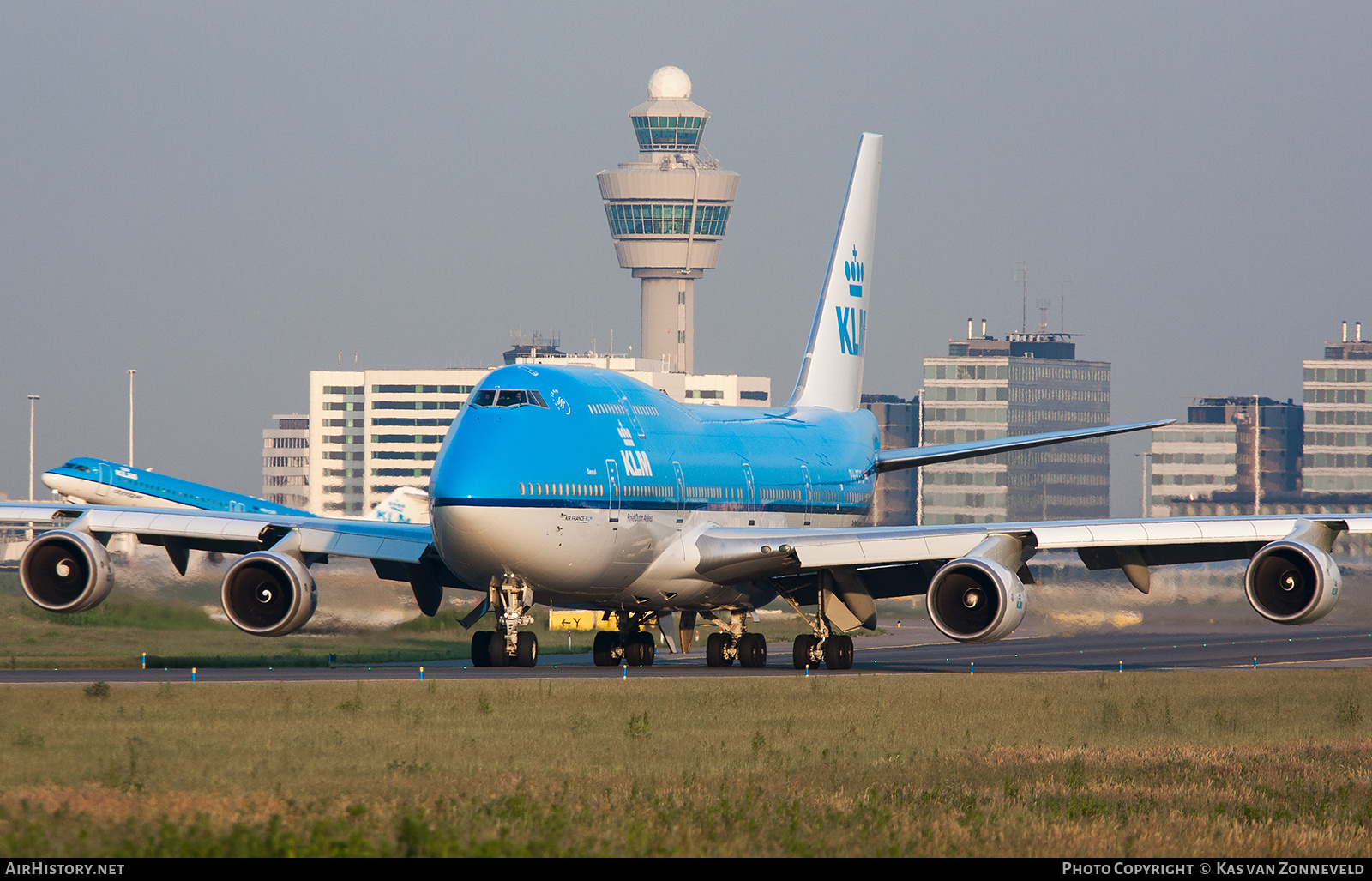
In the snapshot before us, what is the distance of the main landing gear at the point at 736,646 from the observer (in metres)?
41.3

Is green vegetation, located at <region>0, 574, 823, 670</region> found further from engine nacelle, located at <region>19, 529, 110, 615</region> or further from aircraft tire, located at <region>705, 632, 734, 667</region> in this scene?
aircraft tire, located at <region>705, 632, 734, 667</region>

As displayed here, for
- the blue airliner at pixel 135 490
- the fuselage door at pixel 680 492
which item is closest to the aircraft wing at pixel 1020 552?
the fuselage door at pixel 680 492

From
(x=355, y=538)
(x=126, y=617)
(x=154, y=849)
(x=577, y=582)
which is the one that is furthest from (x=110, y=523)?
(x=154, y=849)

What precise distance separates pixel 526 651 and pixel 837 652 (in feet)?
23.6

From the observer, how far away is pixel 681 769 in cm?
2055

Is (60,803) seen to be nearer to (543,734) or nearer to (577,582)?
(543,734)

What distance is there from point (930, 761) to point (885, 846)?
6689 mm

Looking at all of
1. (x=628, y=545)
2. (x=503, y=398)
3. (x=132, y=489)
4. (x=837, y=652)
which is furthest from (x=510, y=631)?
(x=132, y=489)

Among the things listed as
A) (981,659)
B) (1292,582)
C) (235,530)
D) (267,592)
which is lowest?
(981,659)

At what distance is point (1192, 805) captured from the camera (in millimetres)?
18734

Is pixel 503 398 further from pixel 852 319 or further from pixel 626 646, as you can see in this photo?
pixel 852 319

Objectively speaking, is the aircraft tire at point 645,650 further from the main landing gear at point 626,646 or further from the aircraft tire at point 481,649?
the aircraft tire at point 481,649

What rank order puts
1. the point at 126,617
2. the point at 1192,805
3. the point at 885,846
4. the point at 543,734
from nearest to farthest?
1. the point at 885,846
2. the point at 1192,805
3. the point at 543,734
4. the point at 126,617

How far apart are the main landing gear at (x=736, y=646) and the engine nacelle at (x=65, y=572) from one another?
1319 cm
